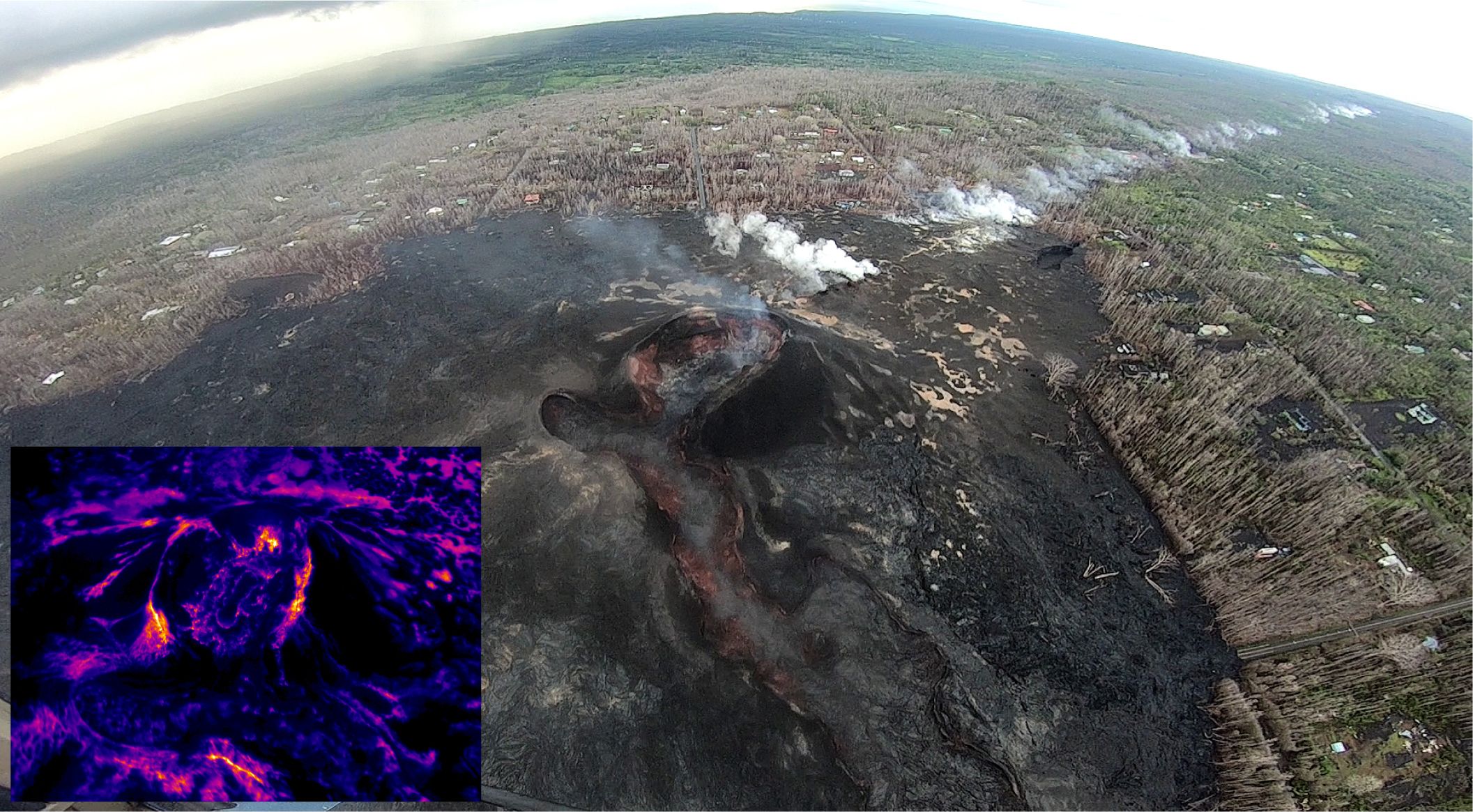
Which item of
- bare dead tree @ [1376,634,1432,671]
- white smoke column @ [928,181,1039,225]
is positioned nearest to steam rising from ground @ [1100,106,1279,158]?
white smoke column @ [928,181,1039,225]

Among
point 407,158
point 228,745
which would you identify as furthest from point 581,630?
point 407,158

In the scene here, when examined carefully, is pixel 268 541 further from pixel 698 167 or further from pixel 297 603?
pixel 698 167

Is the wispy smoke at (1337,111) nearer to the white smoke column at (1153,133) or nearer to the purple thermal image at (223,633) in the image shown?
the white smoke column at (1153,133)

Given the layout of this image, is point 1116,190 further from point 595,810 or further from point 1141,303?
point 595,810

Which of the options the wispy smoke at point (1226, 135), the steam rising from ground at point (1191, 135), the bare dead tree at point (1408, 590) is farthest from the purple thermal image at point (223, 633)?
the wispy smoke at point (1226, 135)

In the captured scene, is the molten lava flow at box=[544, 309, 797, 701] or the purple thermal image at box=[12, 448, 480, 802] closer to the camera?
the purple thermal image at box=[12, 448, 480, 802]

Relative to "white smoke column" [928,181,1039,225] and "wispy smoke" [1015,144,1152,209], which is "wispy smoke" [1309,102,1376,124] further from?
"white smoke column" [928,181,1039,225]
